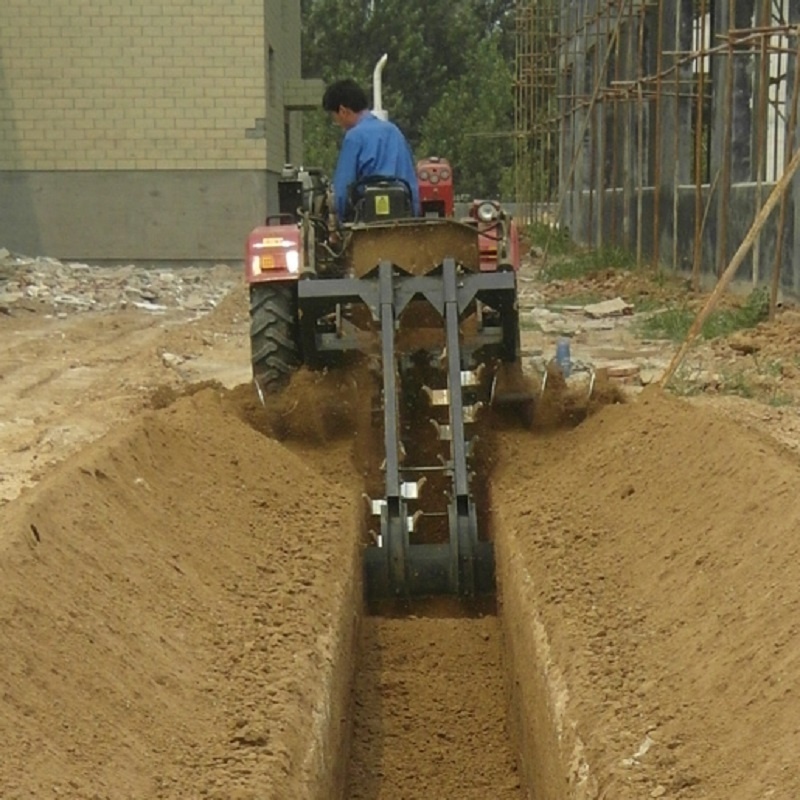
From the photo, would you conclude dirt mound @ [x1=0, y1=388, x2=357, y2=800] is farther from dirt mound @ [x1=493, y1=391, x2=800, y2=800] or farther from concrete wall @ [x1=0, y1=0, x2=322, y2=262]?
concrete wall @ [x1=0, y1=0, x2=322, y2=262]

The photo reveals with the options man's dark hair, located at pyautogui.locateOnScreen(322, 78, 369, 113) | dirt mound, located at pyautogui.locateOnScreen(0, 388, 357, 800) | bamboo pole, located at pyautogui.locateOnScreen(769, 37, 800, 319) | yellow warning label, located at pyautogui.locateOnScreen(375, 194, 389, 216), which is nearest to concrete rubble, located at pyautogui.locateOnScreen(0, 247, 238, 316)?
bamboo pole, located at pyautogui.locateOnScreen(769, 37, 800, 319)

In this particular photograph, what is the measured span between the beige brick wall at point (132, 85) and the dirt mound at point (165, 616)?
1504 cm

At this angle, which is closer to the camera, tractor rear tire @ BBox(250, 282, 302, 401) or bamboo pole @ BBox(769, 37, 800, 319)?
tractor rear tire @ BBox(250, 282, 302, 401)

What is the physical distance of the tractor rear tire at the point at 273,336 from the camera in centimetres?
809

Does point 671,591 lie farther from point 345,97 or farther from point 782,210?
point 782,210

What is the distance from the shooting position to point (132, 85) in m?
21.6

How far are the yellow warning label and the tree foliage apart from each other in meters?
37.9

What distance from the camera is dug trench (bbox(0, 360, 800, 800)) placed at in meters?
3.98

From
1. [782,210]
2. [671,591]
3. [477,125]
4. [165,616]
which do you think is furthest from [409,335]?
[477,125]

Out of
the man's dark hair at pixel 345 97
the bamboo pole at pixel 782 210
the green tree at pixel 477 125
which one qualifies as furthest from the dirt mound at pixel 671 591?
the green tree at pixel 477 125

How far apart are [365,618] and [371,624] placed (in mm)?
41

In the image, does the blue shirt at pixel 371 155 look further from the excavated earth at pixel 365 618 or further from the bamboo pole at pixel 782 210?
the bamboo pole at pixel 782 210

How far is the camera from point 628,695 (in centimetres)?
460

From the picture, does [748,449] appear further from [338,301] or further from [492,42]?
[492,42]
